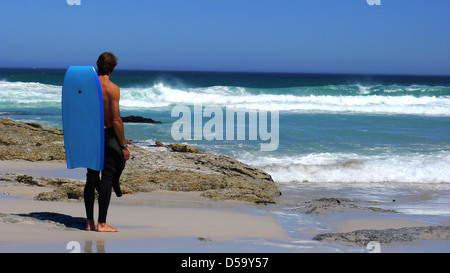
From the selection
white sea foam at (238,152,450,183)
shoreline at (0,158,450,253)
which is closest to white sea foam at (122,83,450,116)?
white sea foam at (238,152,450,183)

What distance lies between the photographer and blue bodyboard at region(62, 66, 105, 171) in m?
3.99

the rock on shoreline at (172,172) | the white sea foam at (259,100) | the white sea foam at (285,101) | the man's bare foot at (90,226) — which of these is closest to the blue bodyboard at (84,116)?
the man's bare foot at (90,226)

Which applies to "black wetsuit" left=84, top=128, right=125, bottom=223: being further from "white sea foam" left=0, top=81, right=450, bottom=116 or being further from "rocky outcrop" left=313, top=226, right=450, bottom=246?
"white sea foam" left=0, top=81, right=450, bottom=116

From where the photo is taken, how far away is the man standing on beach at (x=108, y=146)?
13.2ft

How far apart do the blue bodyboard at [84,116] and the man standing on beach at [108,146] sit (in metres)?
0.07

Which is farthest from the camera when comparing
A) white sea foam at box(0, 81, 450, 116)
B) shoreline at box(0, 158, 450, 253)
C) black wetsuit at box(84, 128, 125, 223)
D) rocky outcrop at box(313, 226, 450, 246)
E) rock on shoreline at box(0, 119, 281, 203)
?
white sea foam at box(0, 81, 450, 116)

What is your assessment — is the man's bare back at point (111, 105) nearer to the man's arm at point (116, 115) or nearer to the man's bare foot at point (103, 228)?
the man's arm at point (116, 115)

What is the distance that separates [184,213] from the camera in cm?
516

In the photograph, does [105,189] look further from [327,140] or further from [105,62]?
[327,140]

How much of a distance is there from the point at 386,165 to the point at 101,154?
742 centimetres

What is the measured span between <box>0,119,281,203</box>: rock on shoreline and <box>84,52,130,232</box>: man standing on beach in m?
1.44

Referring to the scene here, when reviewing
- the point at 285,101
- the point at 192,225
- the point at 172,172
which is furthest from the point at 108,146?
the point at 285,101

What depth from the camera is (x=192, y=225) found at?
183 inches

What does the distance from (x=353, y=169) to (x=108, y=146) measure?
6702 mm
